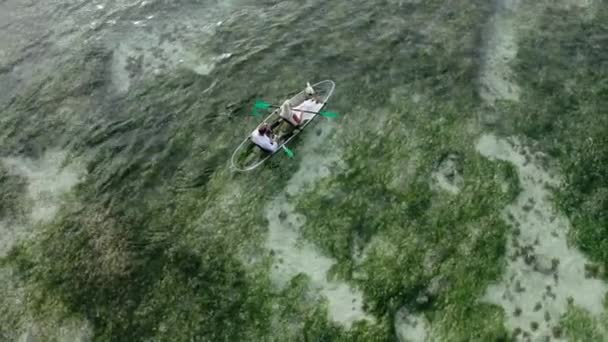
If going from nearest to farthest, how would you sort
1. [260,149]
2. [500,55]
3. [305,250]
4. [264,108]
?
1. [305,250]
2. [260,149]
3. [264,108]
4. [500,55]

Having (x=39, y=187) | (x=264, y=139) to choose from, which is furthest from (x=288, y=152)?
(x=39, y=187)

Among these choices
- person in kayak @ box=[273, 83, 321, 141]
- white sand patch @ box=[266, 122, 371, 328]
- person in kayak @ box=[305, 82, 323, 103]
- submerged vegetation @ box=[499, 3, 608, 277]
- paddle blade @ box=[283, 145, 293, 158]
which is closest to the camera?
white sand patch @ box=[266, 122, 371, 328]

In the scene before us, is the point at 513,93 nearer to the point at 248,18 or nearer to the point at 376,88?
A: the point at 376,88

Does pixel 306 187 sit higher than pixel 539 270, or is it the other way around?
pixel 306 187

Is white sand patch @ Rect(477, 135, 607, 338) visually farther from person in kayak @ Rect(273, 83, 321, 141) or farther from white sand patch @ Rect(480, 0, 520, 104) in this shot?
person in kayak @ Rect(273, 83, 321, 141)

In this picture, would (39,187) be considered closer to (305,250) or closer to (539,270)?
(305,250)

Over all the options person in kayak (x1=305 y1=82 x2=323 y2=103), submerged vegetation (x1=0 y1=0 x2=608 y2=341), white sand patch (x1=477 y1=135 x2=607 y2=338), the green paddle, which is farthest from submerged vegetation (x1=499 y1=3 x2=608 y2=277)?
person in kayak (x1=305 y1=82 x2=323 y2=103)

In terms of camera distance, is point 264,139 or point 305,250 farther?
point 264,139

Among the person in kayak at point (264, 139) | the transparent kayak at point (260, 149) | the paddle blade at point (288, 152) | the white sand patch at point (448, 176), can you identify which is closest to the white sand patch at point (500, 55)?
the white sand patch at point (448, 176)
